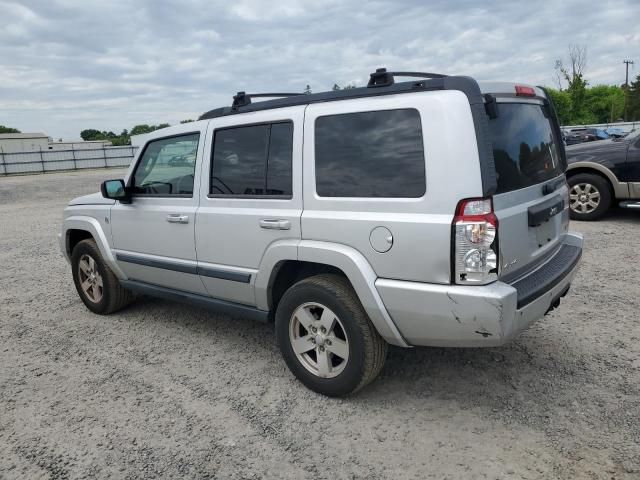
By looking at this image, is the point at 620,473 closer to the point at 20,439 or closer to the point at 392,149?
the point at 392,149

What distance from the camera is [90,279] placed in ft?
16.5

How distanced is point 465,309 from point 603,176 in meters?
6.89

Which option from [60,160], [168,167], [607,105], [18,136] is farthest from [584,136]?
[18,136]

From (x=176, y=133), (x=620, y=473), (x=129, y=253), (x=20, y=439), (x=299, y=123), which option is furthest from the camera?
(x=129, y=253)

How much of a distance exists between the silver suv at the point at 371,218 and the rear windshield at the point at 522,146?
0.04ft

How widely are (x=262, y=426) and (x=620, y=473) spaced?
6.14ft

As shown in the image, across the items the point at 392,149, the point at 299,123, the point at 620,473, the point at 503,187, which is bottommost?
the point at 620,473

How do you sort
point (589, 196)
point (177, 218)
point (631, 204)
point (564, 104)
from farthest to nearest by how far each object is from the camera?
point (564, 104), point (589, 196), point (631, 204), point (177, 218)

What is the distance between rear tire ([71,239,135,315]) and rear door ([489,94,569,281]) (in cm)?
366

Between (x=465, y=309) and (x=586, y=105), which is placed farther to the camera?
(x=586, y=105)

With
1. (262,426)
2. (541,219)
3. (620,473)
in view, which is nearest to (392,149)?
(541,219)

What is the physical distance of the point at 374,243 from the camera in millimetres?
2836

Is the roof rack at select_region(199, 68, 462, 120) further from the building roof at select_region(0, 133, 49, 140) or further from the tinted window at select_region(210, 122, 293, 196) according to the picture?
the building roof at select_region(0, 133, 49, 140)

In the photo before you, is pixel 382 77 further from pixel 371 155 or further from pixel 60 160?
pixel 60 160
